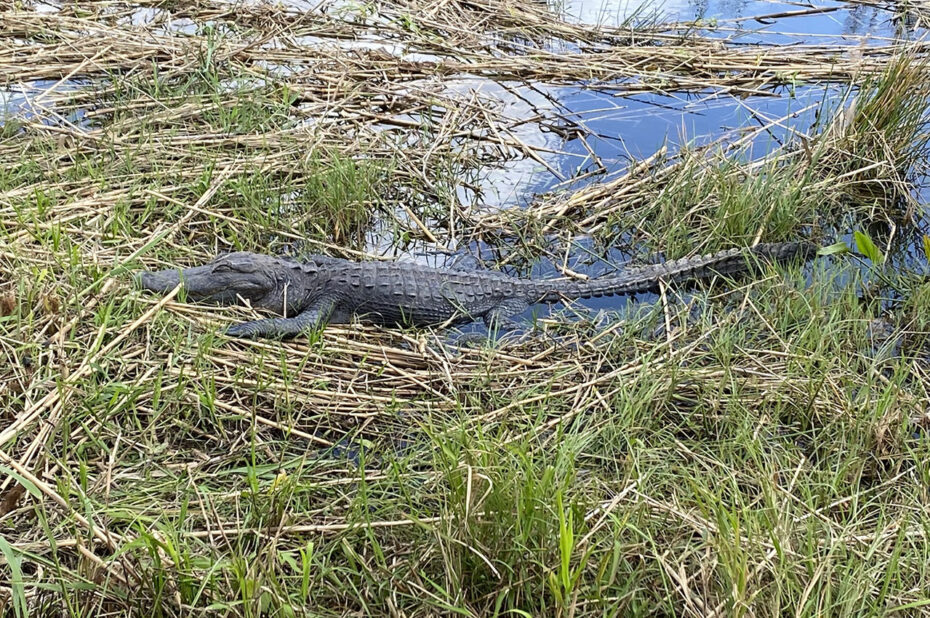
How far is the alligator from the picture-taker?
3621mm

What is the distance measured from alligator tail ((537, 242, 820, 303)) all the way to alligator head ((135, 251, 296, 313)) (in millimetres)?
1202

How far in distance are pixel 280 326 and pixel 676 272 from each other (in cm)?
182

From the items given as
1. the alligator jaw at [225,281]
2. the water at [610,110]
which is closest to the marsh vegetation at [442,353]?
the water at [610,110]

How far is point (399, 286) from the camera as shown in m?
3.74

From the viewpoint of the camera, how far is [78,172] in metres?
4.15

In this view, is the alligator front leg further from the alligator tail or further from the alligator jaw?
the alligator tail

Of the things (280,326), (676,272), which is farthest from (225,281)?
(676,272)

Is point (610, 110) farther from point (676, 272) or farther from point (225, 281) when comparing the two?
point (225, 281)

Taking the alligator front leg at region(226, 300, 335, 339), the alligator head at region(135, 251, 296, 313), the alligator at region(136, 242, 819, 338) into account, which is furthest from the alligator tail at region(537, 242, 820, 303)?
the alligator head at region(135, 251, 296, 313)

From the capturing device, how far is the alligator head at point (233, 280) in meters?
3.46

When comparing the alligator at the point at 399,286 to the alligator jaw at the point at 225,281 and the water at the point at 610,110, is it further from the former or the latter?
the water at the point at 610,110

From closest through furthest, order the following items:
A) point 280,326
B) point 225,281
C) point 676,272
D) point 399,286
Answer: point 280,326 < point 225,281 < point 399,286 < point 676,272

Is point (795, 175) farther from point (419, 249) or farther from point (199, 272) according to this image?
point (199, 272)

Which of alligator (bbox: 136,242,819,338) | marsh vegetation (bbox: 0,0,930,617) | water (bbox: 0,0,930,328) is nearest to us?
marsh vegetation (bbox: 0,0,930,617)
